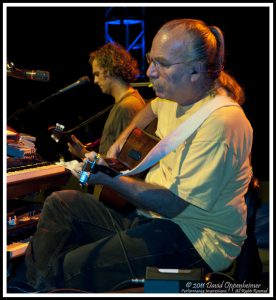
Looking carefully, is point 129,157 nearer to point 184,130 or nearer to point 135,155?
point 135,155

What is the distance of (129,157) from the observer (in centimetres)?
295

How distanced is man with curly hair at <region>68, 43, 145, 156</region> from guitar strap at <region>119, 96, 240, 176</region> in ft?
7.45

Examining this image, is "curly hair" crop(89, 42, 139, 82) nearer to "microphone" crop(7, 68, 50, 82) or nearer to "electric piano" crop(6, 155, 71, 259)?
"electric piano" crop(6, 155, 71, 259)

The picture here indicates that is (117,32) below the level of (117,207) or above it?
above

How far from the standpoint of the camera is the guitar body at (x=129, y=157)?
264cm

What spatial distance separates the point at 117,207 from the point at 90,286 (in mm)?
516

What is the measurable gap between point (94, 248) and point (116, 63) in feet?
9.49

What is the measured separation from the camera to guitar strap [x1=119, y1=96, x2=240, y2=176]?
Result: 224 cm

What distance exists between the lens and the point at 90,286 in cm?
226

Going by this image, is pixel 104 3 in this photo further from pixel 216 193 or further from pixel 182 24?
pixel 216 193

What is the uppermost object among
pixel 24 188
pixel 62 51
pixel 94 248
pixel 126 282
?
pixel 62 51

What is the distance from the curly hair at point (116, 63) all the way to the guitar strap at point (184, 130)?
266cm

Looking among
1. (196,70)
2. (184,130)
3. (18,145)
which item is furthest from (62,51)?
(184,130)

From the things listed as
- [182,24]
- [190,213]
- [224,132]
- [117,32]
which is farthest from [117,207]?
[117,32]
